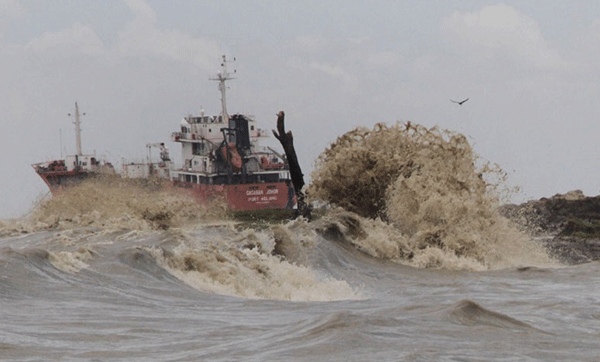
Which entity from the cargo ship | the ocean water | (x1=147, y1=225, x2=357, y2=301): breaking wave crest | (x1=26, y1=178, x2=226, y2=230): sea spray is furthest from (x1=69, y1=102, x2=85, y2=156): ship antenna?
(x1=147, y1=225, x2=357, y2=301): breaking wave crest

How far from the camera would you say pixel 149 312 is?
35.7 ft

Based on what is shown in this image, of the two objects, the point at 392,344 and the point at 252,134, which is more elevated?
the point at 252,134

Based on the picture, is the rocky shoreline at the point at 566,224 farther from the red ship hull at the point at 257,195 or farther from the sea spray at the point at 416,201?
the red ship hull at the point at 257,195

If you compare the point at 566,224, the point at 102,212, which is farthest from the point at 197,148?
the point at 566,224

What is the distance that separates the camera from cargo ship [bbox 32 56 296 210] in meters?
62.7

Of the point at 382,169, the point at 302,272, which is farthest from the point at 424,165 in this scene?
the point at 302,272

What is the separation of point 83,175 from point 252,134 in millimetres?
13436

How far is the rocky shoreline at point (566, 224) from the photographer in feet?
85.7

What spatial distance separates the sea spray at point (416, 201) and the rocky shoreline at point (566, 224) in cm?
186

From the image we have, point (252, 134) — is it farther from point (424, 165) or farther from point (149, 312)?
point (149, 312)

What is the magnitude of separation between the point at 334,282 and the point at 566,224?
15.5 meters

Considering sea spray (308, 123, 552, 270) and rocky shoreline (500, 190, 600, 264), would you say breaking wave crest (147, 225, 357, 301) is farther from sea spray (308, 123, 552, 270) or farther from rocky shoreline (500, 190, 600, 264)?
rocky shoreline (500, 190, 600, 264)

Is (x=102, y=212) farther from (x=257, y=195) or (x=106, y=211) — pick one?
(x=257, y=195)

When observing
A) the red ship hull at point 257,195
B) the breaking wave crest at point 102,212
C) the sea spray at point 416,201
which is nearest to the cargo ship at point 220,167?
the red ship hull at point 257,195
